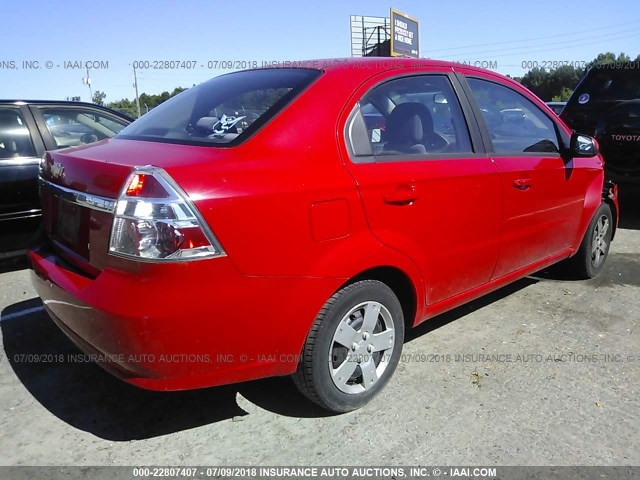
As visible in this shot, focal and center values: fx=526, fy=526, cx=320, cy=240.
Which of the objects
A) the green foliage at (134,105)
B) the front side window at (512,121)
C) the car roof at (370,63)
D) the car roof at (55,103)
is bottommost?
the front side window at (512,121)

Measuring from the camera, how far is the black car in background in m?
4.45

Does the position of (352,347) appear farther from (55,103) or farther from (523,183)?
(55,103)

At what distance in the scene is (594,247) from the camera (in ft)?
14.9

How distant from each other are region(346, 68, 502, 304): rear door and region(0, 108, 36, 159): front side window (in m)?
3.44

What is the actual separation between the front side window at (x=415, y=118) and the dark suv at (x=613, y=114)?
3.95 meters

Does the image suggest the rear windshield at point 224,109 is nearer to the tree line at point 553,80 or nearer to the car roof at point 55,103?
the car roof at point 55,103

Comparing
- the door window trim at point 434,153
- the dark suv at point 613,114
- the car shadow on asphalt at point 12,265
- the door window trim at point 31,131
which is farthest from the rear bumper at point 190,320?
the dark suv at point 613,114

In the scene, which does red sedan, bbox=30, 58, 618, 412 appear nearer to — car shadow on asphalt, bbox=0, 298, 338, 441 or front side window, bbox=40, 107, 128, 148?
car shadow on asphalt, bbox=0, 298, 338, 441

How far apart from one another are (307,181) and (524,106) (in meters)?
2.22

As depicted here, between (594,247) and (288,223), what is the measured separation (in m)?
3.45

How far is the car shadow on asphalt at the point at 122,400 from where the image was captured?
260cm

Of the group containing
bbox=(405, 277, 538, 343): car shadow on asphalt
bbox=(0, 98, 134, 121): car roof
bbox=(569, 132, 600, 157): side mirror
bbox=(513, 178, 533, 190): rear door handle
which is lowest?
bbox=(405, 277, 538, 343): car shadow on asphalt

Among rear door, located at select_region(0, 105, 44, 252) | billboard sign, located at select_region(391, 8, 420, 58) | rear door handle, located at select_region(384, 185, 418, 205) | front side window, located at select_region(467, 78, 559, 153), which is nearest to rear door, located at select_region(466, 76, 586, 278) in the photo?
front side window, located at select_region(467, 78, 559, 153)

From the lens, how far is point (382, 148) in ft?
8.66
